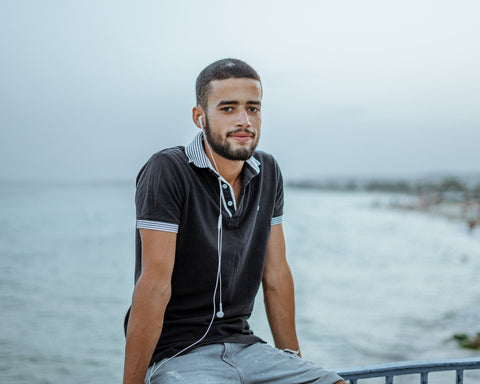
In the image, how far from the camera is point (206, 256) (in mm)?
1628

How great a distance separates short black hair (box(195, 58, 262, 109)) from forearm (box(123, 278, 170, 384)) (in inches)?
24.2

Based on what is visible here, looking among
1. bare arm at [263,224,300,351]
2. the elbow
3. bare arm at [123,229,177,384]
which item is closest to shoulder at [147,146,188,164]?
bare arm at [123,229,177,384]

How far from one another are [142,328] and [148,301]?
76mm

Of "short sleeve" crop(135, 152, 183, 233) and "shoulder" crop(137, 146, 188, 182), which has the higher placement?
"shoulder" crop(137, 146, 188, 182)

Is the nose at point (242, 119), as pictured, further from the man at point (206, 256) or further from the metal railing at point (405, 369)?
the metal railing at point (405, 369)

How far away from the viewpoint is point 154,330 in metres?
1.51

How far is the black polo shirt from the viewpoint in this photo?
156cm

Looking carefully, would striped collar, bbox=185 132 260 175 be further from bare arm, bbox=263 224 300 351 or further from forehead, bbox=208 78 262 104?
bare arm, bbox=263 224 300 351

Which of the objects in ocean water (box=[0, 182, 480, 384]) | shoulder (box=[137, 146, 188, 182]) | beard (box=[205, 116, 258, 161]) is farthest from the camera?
ocean water (box=[0, 182, 480, 384])

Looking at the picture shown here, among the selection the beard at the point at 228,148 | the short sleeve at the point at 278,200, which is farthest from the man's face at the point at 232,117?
the short sleeve at the point at 278,200

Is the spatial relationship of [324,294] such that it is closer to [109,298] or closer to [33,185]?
[109,298]

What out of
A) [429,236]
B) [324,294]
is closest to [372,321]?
[324,294]

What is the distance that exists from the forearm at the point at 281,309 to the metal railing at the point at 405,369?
0.85 feet

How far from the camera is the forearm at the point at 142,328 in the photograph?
148cm
